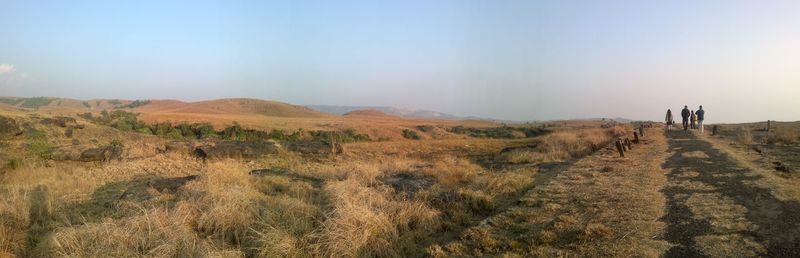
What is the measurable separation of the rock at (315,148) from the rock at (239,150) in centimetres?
134

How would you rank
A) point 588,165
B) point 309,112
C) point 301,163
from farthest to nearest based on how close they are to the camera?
point 309,112
point 301,163
point 588,165

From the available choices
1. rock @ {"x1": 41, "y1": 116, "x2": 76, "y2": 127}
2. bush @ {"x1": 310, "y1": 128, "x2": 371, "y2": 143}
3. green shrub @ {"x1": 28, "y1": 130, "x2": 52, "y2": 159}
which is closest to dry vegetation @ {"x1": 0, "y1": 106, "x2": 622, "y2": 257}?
green shrub @ {"x1": 28, "y1": 130, "x2": 52, "y2": 159}

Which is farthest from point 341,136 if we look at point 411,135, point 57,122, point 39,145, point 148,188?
point 148,188

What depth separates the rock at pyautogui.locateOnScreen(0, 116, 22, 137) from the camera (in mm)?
22406

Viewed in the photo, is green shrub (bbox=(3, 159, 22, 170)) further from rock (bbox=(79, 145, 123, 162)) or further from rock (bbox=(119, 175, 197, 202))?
rock (bbox=(119, 175, 197, 202))

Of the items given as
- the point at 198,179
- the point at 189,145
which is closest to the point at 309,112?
the point at 189,145

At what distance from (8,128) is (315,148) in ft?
48.3

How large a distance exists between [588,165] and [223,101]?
383ft

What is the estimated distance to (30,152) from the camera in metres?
19.2

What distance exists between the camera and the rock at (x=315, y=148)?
1022 inches

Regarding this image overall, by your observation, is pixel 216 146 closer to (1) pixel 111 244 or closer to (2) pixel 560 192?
(1) pixel 111 244

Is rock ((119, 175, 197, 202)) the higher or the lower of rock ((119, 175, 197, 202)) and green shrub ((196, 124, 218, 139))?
the lower

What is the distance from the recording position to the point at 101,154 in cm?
1914

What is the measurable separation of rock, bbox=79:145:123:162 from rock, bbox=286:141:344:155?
8587mm
